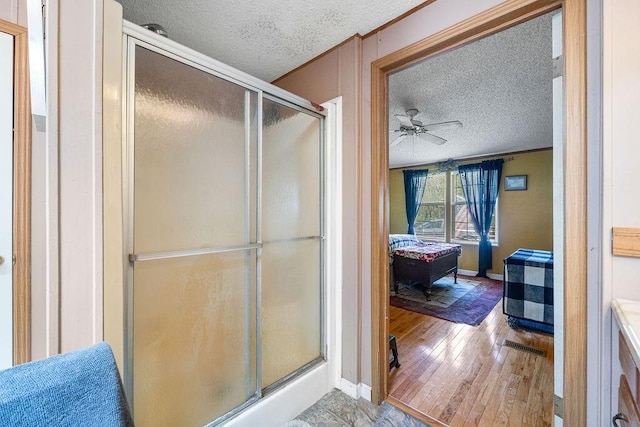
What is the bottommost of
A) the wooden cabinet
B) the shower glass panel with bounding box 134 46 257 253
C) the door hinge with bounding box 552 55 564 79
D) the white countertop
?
the wooden cabinet

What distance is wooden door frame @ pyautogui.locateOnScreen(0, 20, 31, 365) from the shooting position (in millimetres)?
1178

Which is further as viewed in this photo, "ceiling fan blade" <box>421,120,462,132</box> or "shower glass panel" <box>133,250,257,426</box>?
"ceiling fan blade" <box>421,120,462,132</box>

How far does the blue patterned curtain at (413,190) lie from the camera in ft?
20.5

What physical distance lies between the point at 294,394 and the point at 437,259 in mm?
3018

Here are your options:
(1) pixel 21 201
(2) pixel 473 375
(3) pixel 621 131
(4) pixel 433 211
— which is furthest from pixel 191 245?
(4) pixel 433 211

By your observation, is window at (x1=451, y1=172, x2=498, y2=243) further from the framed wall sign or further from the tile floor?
the tile floor

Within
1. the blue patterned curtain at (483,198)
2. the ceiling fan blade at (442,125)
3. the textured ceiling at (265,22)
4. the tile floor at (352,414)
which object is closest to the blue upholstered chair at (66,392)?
the tile floor at (352,414)

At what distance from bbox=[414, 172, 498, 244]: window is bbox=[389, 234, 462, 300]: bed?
60.4 inches

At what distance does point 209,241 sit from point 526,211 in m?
5.70

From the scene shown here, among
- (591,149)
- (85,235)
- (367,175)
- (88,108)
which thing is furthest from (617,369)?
(88,108)

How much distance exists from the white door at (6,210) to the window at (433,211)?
6.32 meters

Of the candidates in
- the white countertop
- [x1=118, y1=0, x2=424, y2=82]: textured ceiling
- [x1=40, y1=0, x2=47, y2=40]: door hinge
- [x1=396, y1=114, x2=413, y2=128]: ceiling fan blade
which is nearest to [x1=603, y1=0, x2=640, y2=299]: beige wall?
the white countertop

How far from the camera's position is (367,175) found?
5.73 feet

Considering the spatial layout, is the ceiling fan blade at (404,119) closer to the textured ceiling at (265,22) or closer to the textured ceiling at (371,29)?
the textured ceiling at (371,29)
